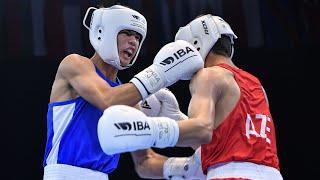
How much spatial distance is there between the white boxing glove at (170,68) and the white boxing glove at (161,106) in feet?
1.57

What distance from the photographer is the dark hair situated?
3.02m

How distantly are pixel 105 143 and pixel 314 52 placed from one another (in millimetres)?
4702

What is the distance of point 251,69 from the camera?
20.9ft

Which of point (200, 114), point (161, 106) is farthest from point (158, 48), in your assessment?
point (200, 114)

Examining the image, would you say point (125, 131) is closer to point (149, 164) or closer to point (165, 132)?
point (165, 132)

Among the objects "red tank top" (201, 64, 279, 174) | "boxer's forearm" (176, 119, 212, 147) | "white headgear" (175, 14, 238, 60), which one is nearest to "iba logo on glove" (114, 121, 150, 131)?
"boxer's forearm" (176, 119, 212, 147)

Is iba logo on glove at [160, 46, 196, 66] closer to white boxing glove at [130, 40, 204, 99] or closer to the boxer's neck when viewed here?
→ white boxing glove at [130, 40, 204, 99]

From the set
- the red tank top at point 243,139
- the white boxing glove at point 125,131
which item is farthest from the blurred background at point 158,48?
the white boxing glove at point 125,131

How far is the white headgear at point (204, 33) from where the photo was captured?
299cm

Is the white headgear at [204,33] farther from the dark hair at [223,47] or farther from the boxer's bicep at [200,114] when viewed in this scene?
the boxer's bicep at [200,114]

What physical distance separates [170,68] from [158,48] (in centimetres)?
341

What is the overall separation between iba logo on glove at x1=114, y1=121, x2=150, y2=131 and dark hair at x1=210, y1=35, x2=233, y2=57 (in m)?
0.92

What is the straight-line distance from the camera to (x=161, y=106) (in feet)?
10.9

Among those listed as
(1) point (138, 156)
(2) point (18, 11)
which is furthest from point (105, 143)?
(2) point (18, 11)
